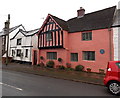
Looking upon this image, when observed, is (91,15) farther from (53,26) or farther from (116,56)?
(116,56)

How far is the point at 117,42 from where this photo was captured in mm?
11039

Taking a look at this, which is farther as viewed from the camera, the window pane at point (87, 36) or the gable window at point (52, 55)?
the gable window at point (52, 55)

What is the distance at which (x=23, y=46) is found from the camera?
20.9 metres

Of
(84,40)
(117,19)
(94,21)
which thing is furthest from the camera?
(94,21)

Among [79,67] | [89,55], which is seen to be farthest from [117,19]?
[79,67]

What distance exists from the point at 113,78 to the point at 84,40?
836 cm

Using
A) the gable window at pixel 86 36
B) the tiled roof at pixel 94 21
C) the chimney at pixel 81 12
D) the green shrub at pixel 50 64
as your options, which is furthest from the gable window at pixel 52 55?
the chimney at pixel 81 12

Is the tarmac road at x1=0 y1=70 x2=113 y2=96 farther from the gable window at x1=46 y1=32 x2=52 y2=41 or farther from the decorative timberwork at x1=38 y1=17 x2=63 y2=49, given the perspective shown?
the gable window at x1=46 y1=32 x2=52 y2=41

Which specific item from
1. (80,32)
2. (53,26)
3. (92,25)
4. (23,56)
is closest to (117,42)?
(92,25)

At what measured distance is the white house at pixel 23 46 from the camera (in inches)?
773

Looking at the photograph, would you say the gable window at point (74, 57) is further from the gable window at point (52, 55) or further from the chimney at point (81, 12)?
the chimney at point (81, 12)

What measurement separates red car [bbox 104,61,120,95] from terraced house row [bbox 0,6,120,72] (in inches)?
228

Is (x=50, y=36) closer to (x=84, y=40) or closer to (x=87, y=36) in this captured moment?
(x=84, y=40)

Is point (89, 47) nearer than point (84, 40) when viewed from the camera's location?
Yes
